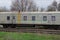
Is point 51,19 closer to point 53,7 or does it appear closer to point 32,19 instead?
point 32,19

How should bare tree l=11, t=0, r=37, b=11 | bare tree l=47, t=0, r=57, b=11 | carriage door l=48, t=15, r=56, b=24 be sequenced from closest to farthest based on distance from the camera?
carriage door l=48, t=15, r=56, b=24 → bare tree l=11, t=0, r=37, b=11 → bare tree l=47, t=0, r=57, b=11

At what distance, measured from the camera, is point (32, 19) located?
27.9m

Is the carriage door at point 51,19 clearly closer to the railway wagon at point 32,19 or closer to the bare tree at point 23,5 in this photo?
the railway wagon at point 32,19

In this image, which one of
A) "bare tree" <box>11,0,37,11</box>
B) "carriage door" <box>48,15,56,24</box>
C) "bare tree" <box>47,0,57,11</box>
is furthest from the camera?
"bare tree" <box>47,0,57,11</box>

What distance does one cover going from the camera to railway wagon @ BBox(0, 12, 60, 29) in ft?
90.0

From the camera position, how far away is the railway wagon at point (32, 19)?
2744 centimetres

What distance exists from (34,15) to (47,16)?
6.39ft

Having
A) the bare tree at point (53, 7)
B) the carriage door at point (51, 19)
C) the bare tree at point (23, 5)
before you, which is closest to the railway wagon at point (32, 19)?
the carriage door at point (51, 19)

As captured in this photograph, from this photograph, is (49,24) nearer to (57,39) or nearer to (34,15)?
(34,15)

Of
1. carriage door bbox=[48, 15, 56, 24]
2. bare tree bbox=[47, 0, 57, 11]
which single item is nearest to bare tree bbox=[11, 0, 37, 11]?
bare tree bbox=[47, 0, 57, 11]

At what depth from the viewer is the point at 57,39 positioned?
40.1 ft

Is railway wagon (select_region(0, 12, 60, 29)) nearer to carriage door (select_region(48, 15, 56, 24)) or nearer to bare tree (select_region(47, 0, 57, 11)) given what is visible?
carriage door (select_region(48, 15, 56, 24))

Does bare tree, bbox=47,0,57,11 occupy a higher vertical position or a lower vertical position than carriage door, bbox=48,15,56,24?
lower

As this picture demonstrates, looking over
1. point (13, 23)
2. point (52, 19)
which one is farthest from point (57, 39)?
point (13, 23)
